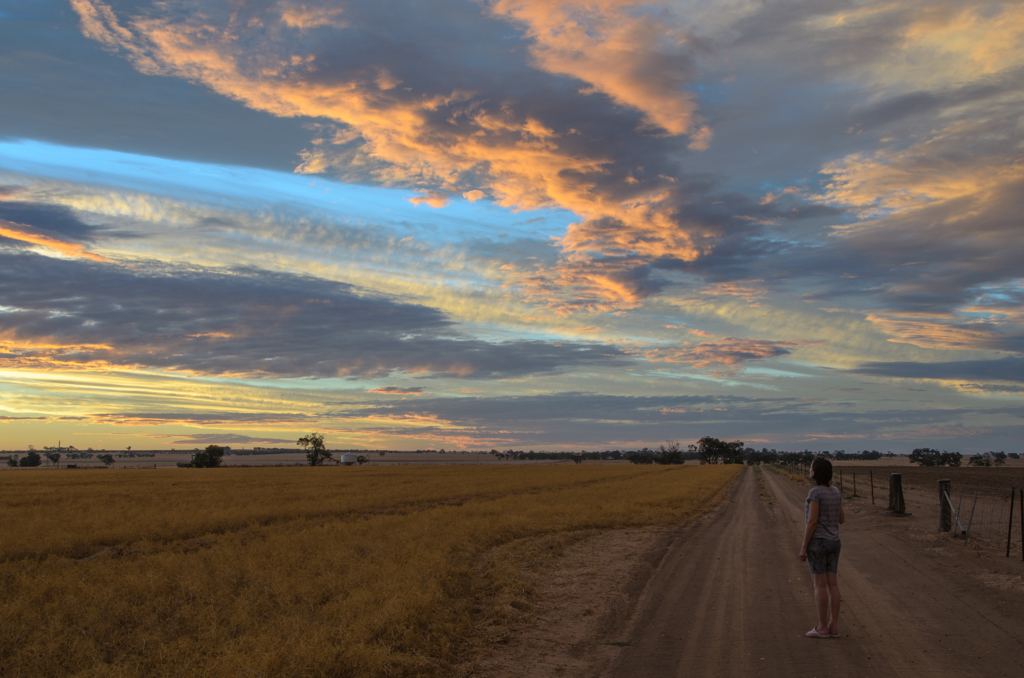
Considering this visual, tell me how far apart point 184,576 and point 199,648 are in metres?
5.17

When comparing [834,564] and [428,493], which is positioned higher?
[834,564]

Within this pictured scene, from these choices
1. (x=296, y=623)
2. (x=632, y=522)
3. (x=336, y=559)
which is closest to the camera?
(x=296, y=623)

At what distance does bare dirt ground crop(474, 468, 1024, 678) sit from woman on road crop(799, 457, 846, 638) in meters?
0.31

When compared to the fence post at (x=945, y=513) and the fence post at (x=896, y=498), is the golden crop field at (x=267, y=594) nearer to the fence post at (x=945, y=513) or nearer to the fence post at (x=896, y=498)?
the fence post at (x=945, y=513)

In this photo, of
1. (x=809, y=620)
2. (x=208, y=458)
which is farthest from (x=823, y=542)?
(x=208, y=458)

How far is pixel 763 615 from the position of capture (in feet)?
32.3

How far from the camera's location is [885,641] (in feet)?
27.0

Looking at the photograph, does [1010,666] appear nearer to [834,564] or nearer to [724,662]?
[834,564]

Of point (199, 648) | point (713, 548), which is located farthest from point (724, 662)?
point (713, 548)

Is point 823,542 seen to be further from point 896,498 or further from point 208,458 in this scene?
point 208,458

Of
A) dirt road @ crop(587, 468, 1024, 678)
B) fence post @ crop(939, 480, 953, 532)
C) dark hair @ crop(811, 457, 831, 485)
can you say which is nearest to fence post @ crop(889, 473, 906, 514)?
fence post @ crop(939, 480, 953, 532)

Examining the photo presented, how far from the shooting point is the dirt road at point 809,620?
7.44 metres

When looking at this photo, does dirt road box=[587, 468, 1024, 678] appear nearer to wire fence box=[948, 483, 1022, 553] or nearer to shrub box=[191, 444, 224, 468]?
wire fence box=[948, 483, 1022, 553]

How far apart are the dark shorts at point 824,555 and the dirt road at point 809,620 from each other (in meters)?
0.96
